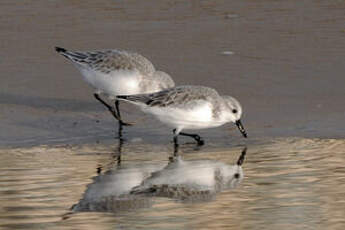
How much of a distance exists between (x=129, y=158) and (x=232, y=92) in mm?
3258

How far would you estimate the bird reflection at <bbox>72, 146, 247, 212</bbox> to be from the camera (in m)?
9.07

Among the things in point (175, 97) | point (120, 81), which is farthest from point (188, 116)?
point (120, 81)

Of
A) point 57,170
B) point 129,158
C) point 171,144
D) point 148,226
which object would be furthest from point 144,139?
point 148,226

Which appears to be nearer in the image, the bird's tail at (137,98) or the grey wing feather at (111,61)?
the bird's tail at (137,98)

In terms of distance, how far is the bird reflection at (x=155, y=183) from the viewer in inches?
357

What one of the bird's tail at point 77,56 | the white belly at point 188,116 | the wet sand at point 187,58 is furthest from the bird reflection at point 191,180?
the bird's tail at point 77,56

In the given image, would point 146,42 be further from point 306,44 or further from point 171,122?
point 171,122

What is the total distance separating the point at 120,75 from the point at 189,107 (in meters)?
1.49

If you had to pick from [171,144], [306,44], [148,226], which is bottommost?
[148,226]

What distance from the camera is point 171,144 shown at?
38.9ft

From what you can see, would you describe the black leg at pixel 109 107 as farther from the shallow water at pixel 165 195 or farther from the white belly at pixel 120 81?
the shallow water at pixel 165 195

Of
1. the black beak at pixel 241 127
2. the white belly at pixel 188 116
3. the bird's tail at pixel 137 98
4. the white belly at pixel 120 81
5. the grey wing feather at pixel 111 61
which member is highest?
the grey wing feather at pixel 111 61

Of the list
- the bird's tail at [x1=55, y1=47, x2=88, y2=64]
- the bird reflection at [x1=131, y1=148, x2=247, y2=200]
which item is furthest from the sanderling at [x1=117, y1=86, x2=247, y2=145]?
the bird's tail at [x1=55, y1=47, x2=88, y2=64]

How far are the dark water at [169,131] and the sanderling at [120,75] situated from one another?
442 millimetres
